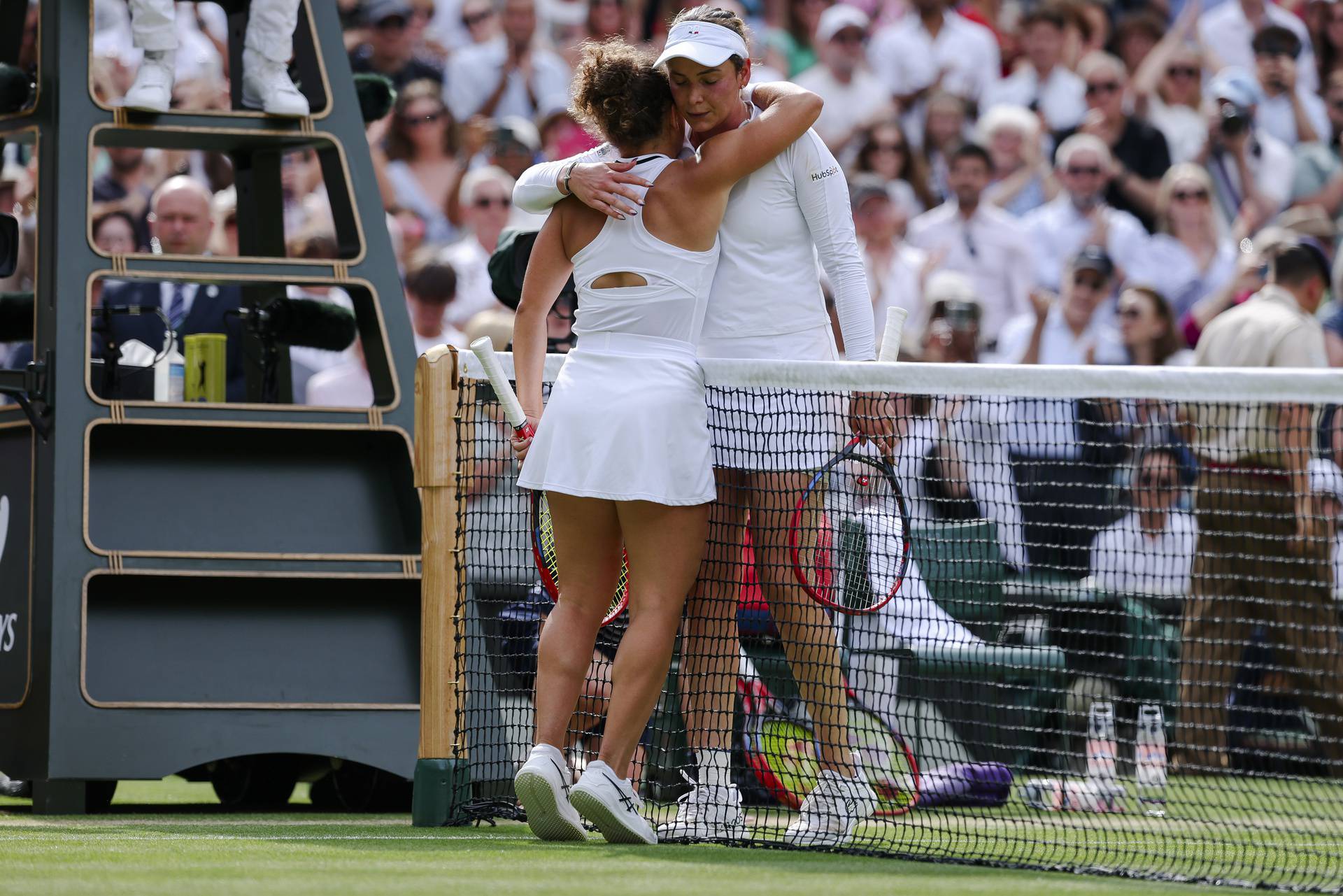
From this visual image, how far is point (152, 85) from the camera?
7676 millimetres

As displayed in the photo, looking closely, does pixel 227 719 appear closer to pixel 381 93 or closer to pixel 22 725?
pixel 22 725

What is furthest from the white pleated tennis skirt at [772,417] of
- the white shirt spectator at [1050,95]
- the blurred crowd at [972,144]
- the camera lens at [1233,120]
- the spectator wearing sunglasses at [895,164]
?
the white shirt spectator at [1050,95]

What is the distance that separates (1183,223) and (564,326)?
594 cm

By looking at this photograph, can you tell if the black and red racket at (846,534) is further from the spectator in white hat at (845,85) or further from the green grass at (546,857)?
the spectator in white hat at (845,85)

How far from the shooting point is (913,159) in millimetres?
14195

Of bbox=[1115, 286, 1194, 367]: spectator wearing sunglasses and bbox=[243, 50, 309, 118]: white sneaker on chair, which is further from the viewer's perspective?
bbox=[1115, 286, 1194, 367]: spectator wearing sunglasses

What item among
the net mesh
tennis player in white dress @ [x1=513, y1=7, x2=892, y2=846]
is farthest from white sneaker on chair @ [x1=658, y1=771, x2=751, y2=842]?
the net mesh

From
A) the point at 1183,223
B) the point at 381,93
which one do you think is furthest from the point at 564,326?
the point at 1183,223

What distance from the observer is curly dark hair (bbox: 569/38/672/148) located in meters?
6.03

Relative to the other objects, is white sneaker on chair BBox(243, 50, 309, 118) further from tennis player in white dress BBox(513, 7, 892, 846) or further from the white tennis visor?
the white tennis visor

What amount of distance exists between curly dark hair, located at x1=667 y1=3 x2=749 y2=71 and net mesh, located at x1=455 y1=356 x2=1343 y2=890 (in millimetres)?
884

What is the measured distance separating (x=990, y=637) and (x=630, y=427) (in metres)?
3.85

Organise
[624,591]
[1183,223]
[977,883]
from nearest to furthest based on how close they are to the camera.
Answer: [977,883] → [624,591] → [1183,223]

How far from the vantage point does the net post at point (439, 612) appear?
6723 mm
